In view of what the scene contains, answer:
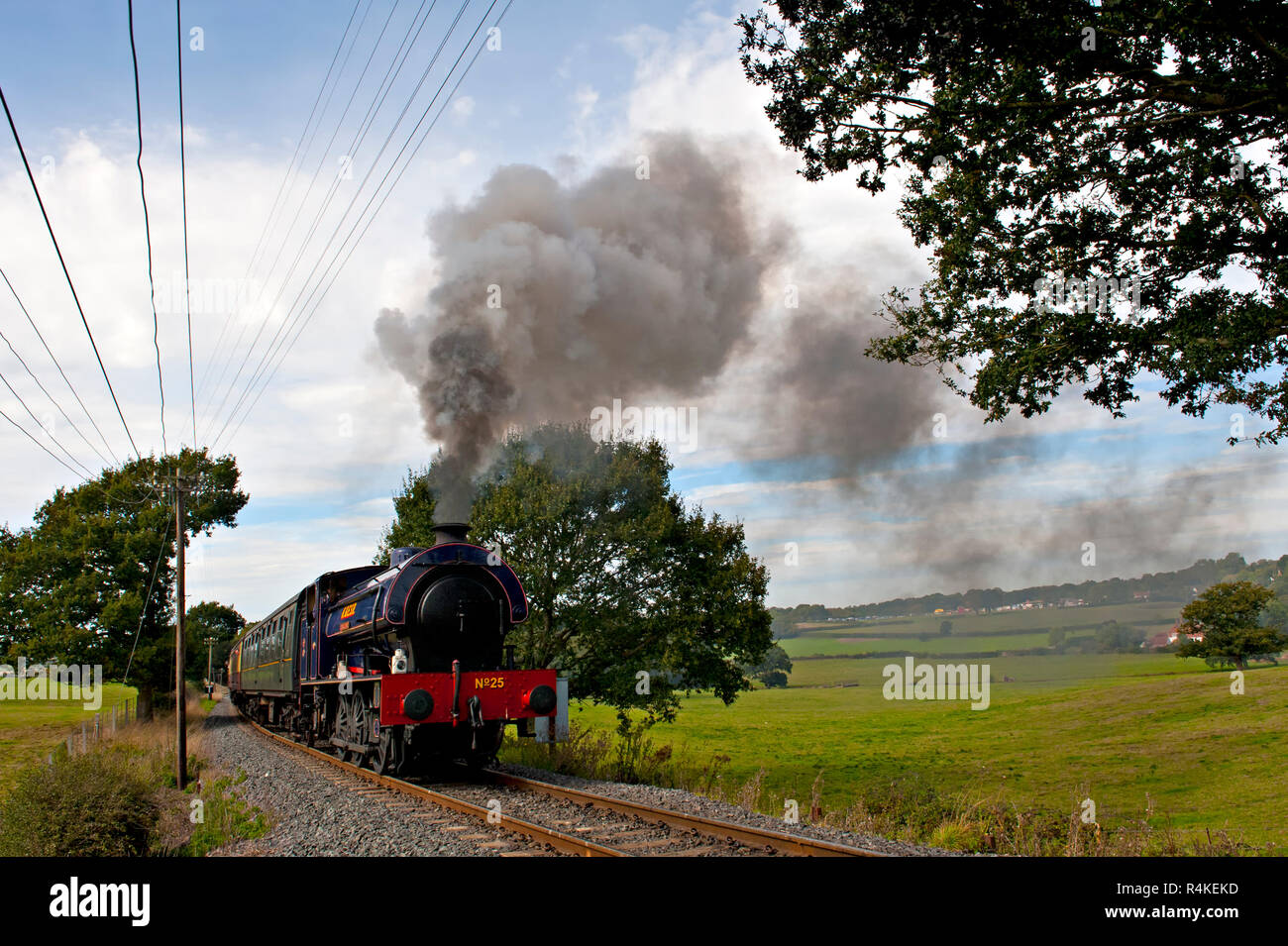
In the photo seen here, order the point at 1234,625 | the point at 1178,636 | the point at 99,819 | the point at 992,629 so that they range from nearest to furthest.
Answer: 1. the point at 99,819
2. the point at 1234,625
3. the point at 1178,636
4. the point at 992,629

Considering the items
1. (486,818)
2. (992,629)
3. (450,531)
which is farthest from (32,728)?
(992,629)

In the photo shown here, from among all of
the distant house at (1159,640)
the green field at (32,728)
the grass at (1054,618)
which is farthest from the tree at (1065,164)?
the grass at (1054,618)

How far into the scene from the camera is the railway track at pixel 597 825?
716 cm

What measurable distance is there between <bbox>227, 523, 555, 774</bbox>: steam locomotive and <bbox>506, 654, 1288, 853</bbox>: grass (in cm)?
385

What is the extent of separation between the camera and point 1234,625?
5575 cm

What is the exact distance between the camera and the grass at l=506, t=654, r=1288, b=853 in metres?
13.6

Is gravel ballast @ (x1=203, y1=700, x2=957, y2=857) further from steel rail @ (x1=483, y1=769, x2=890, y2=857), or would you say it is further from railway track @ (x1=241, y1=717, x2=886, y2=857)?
steel rail @ (x1=483, y1=769, x2=890, y2=857)

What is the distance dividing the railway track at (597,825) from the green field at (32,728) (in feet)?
47.2

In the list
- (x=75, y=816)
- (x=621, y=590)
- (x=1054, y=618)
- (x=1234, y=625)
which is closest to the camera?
(x=75, y=816)

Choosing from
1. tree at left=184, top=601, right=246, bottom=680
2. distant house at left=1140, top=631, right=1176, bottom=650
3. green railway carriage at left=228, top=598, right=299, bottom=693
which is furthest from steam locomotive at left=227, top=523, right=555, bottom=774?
distant house at left=1140, top=631, right=1176, bottom=650

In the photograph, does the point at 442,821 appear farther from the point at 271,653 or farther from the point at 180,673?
the point at 271,653

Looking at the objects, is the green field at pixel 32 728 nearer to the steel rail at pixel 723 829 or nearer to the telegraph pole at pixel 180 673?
the telegraph pole at pixel 180 673

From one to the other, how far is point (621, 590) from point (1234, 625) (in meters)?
55.0
